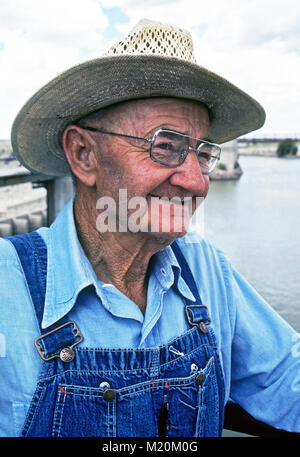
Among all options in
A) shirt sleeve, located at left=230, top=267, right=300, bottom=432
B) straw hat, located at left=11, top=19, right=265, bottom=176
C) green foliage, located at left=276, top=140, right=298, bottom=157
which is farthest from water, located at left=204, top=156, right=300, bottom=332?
straw hat, located at left=11, top=19, right=265, bottom=176

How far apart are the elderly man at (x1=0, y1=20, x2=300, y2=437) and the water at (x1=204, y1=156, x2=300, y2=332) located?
1953 mm

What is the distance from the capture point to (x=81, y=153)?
1186mm

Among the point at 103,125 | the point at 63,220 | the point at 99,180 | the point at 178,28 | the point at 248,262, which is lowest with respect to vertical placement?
the point at 248,262

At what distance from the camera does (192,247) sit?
4.51 ft

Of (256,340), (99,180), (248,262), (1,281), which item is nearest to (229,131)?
(99,180)

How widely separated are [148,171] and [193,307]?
40 cm

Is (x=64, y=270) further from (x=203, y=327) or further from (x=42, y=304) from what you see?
(x=203, y=327)

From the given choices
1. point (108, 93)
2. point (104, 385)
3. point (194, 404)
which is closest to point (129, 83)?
point (108, 93)

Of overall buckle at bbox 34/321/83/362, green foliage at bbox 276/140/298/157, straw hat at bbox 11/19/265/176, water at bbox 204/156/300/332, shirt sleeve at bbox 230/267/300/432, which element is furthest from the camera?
green foliage at bbox 276/140/298/157

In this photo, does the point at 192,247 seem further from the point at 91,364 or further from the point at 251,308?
the point at 91,364

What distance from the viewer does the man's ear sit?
3.79 ft

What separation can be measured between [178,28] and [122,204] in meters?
0.47

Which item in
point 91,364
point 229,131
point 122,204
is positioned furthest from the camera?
point 229,131

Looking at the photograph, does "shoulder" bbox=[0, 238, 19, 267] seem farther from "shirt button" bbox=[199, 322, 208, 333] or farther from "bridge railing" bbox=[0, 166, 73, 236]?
"bridge railing" bbox=[0, 166, 73, 236]
